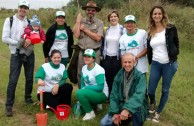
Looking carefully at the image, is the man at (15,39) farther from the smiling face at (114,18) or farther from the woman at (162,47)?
the woman at (162,47)

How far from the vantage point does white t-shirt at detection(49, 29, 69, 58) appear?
585 centimetres

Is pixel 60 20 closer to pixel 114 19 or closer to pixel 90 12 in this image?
Result: pixel 90 12

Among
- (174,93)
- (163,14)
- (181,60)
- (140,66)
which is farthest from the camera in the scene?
(181,60)

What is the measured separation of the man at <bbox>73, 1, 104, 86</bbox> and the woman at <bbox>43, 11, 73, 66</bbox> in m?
0.24

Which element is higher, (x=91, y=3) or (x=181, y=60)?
(x=91, y=3)

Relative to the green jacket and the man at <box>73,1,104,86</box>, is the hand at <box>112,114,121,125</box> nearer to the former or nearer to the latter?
the green jacket

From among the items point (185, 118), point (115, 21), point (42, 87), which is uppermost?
point (115, 21)

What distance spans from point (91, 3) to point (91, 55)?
1.02m

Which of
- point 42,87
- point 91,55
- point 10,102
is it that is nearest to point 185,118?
point 91,55

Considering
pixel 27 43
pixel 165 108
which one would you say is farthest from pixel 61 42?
pixel 165 108

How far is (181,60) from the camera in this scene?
10445 millimetres

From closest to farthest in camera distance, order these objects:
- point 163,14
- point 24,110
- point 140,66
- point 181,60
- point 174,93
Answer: point 163,14
point 140,66
point 24,110
point 174,93
point 181,60

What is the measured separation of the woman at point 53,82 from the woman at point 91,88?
0.49m

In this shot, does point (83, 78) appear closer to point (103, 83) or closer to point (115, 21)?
point (103, 83)
